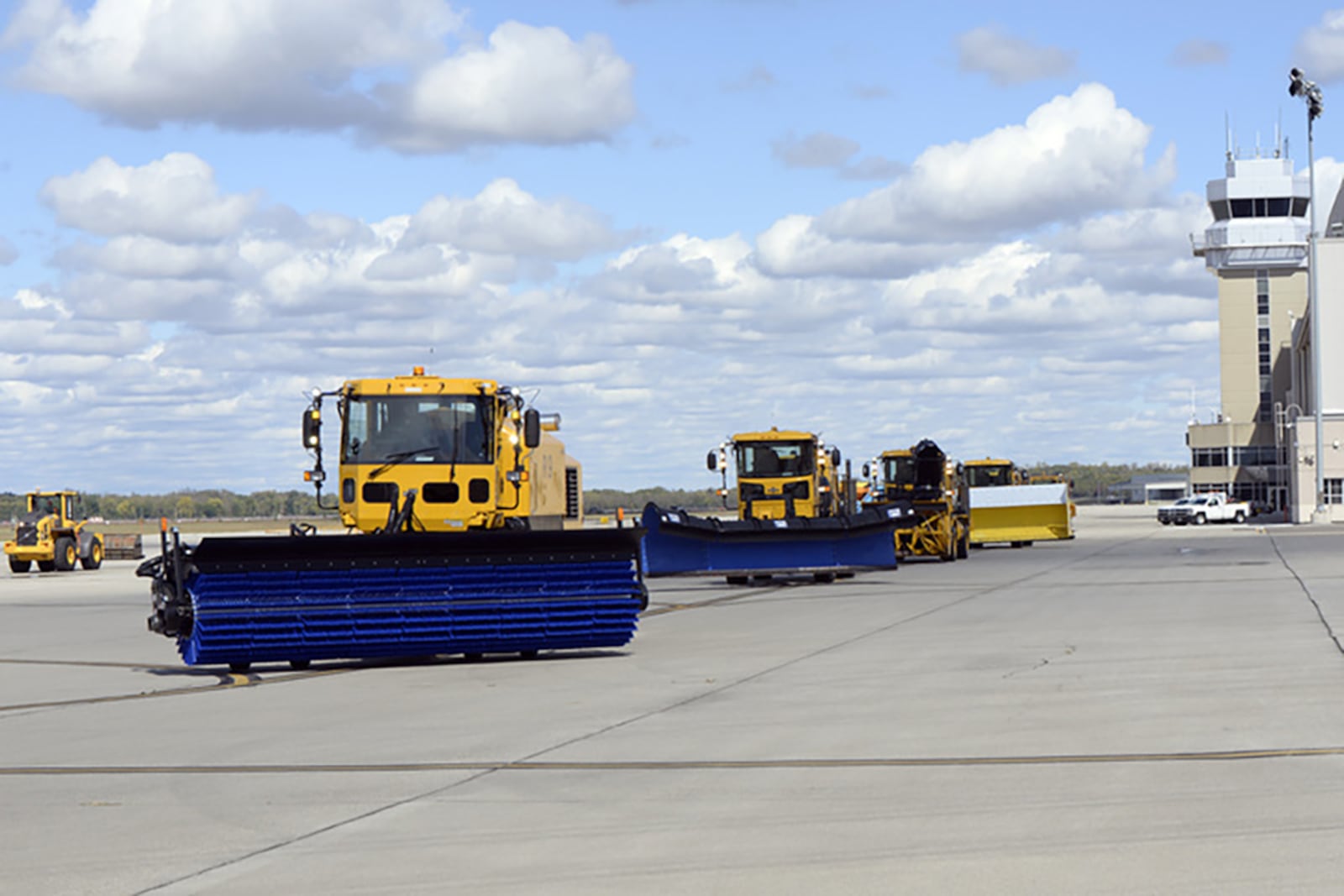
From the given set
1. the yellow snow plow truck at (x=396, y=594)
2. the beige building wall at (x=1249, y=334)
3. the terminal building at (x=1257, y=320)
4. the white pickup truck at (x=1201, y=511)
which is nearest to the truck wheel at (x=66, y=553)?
the yellow snow plow truck at (x=396, y=594)

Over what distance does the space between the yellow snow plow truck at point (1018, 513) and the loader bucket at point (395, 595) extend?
32.1 meters

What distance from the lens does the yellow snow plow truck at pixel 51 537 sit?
46000 millimetres

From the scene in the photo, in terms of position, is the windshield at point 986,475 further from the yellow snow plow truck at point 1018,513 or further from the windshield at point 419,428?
the windshield at point 419,428

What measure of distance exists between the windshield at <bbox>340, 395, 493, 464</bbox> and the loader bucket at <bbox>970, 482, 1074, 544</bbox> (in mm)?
30148

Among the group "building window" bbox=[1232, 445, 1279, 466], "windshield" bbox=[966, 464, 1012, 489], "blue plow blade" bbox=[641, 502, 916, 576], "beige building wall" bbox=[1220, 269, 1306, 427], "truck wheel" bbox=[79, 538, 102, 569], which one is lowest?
"truck wheel" bbox=[79, 538, 102, 569]

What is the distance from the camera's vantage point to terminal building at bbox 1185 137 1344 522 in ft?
388

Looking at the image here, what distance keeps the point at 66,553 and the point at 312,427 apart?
31825mm

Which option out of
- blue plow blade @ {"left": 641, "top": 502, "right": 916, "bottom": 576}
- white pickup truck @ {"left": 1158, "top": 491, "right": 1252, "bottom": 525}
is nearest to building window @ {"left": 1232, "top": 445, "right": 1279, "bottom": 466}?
white pickup truck @ {"left": 1158, "top": 491, "right": 1252, "bottom": 525}

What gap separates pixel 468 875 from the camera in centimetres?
673

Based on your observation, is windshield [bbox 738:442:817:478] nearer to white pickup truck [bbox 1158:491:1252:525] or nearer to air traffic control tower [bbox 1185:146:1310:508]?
white pickup truck [bbox 1158:491:1252:525]

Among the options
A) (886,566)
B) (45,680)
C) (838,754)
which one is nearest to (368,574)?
(45,680)

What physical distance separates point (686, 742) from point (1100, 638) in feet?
25.6

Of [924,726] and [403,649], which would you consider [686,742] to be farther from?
[403,649]

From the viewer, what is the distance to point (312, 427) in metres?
18.6
